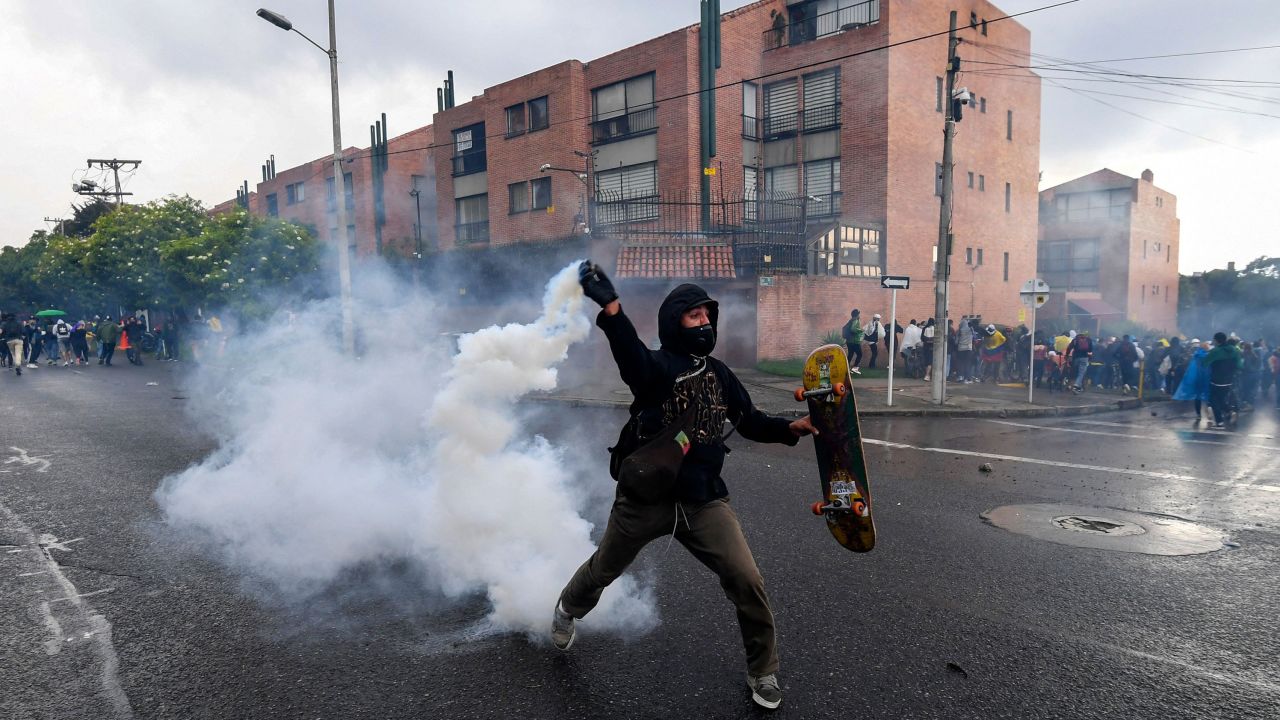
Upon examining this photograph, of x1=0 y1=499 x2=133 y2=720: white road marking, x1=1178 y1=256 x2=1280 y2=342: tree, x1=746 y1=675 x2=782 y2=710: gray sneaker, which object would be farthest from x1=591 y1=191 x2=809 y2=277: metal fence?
x1=1178 y1=256 x2=1280 y2=342: tree

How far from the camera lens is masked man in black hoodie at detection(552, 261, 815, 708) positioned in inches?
119

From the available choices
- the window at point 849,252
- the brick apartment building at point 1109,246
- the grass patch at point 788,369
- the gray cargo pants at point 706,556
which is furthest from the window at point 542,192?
the gray cargo pants at point 706,556

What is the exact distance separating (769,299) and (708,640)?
1619 centimetres

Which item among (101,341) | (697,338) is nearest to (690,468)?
(697,338)

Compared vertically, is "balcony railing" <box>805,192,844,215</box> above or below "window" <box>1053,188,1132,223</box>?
below

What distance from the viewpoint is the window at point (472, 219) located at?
1190 inches

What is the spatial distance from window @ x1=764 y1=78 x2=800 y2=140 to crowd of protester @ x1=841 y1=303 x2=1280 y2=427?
26.9ft

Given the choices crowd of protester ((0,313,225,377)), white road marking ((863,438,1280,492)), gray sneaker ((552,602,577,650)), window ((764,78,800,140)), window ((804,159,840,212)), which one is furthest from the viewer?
window ((764,78,800,140))

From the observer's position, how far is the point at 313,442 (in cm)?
598

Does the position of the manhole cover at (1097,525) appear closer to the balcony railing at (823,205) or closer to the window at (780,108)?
the balcony railing at (823,205)

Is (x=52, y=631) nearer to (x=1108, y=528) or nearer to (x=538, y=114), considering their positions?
(x=1108, y=528)

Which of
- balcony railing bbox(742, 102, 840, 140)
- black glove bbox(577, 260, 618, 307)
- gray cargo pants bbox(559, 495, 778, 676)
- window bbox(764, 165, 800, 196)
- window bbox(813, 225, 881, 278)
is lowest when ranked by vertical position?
gray cargo pants bbox(559, 495, 778, 676)

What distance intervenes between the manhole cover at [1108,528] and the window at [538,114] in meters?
23.8

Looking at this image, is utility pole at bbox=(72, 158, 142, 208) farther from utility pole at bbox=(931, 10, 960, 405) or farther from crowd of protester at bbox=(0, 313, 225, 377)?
utility pole at bbox=(931, 10, 960, 405)
